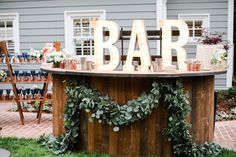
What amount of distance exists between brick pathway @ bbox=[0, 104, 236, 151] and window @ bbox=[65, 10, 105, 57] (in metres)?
2.88

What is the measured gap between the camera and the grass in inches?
236

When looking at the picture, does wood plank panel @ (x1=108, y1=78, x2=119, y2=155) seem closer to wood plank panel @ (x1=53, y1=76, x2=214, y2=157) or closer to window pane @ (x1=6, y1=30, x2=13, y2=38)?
wood plank panel @ (x1=53, y1=76, x2=214, y2=157)

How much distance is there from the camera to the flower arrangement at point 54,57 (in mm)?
6734

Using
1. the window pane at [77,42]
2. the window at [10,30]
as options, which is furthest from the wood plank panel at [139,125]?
the window at [10,30]

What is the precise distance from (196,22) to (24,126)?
6312 mm

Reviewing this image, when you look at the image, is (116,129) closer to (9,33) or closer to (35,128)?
(35,128)

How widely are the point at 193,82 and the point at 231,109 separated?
4367 mm

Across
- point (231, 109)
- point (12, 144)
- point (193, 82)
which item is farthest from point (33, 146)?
point (231, 109)

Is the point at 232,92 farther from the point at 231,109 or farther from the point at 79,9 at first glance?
the point at 79,9

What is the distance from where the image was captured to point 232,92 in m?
11.3

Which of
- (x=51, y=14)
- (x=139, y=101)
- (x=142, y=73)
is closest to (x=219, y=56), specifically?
(x=142, y=73)

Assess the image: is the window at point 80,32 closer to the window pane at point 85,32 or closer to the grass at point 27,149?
the window pane at point 85,32

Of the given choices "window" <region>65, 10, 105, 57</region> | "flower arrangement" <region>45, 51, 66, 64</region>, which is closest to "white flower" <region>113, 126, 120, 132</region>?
"flower arrangement" <region>45, 51, 66, 64</region>

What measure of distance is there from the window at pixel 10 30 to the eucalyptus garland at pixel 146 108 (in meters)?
6.36
